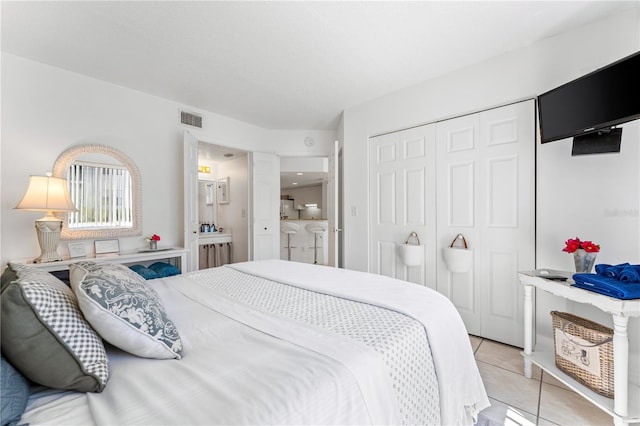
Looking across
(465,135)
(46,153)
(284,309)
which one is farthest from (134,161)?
(465,135)

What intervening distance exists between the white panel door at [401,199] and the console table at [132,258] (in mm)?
2332

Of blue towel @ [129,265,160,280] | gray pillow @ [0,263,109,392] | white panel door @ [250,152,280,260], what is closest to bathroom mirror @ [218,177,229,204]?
white panel door @ [250,152,280,260]

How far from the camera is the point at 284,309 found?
1.30 m

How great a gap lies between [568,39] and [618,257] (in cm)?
170

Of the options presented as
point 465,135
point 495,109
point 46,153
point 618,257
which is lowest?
point 618,257

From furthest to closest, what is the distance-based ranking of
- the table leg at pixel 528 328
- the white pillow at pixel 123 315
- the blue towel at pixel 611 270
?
the table leg at pixel 528 328 < the blue towel at pixel 611 270 < the white pillow at pixel 123 315

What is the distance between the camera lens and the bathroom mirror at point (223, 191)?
5695mm

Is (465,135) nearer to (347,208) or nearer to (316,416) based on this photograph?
(347,208)

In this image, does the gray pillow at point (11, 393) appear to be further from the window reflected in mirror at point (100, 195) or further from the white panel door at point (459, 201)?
the white panel door at point (459, 201)

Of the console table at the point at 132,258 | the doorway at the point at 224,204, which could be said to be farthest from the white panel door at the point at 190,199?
the doorway at the point at 224,204

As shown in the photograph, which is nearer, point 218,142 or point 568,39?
point 568,39

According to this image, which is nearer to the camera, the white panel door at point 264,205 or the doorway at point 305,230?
the white panel door at point 264,205

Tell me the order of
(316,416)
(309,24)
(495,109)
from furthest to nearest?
(495,109)
(309,24)
(316,416)

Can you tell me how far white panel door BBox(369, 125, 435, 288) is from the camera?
9.57 ft
